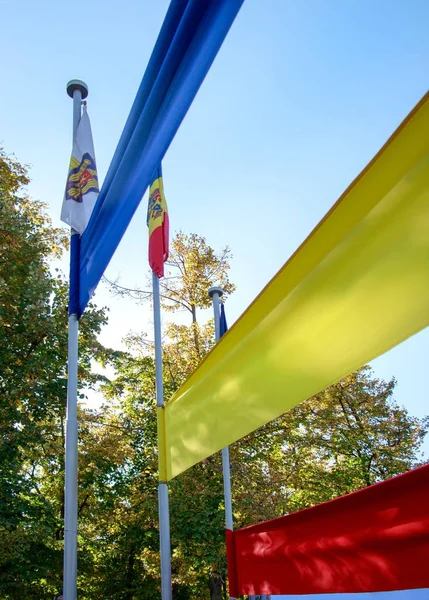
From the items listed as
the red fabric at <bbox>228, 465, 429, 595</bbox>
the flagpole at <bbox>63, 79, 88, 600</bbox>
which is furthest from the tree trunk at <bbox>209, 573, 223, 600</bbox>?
the red fabric at <bbox>228, 465, 429, 595</bbox>

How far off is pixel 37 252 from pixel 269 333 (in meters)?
12.5

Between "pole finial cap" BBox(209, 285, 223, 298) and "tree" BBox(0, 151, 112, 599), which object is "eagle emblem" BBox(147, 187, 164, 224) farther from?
"tree" BBox(0, 151, 112, 599)

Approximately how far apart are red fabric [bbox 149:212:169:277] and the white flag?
1303 mm

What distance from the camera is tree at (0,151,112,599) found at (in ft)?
38.6

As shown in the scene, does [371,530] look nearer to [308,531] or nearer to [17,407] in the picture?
[308,531]

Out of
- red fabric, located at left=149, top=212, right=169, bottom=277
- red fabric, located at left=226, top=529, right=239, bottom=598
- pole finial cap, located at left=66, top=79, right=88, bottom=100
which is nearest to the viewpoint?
red fabric, located at left=226, top=529, right=239, bottom=598

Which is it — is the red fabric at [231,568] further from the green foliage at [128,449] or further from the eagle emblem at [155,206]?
the green foliage at [128,449]

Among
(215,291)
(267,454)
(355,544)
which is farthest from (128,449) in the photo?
(355,544)

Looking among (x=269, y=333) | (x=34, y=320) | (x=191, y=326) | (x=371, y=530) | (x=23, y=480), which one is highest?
(x=191, y=326)

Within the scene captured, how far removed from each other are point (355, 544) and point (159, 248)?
4.28 m

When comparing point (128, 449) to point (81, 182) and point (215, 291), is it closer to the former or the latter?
point (215, 291)

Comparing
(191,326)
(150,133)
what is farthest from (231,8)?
(191,326)

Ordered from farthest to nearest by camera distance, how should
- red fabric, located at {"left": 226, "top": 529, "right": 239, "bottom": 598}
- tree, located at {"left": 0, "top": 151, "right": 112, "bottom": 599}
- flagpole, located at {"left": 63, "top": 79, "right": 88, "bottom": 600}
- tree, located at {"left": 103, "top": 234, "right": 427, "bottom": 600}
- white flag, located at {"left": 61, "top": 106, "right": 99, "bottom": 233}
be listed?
tree, located at {"left": 103, "top": 234, "right": 427, "bottom": 600}
tree, located at {"left": 0, "top": 151, "right": 112, "bottom": 599}
white flag, located at {"left": 61, "top": 106, "right": 99, "bottom": 233}
red fabric, located at {"left": 226, "top": 529, "right": 239, "bottom": 598}
flagpole, located at {"left": 63, "top": 79, "right": 88, "bottom": 600}

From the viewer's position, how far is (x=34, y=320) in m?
12.7
